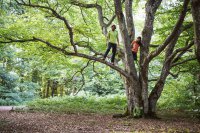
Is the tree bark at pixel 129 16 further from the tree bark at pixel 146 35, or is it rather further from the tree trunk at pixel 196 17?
the tree trunk at pixel 196 17

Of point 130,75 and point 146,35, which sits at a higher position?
point 146,35

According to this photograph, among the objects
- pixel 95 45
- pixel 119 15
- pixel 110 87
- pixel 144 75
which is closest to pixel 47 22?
pixel 95 45

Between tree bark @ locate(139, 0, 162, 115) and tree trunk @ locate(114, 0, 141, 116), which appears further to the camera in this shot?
tree bark @ locate(139, 0, 162, 115)

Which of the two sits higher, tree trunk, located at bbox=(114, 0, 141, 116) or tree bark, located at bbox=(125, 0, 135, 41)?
tree bark, located at bbox=(125, 0, 135, 41)

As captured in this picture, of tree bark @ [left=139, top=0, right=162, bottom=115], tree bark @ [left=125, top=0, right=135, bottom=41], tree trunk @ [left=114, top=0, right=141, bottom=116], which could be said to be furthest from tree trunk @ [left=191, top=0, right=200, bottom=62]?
tree bark @ [left=125, top=0, right=135, bottom=41]

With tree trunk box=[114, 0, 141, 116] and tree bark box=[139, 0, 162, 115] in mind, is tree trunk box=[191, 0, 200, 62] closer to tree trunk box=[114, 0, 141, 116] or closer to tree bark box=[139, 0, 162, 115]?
tree trunk box=[114, 0, 141, 116]

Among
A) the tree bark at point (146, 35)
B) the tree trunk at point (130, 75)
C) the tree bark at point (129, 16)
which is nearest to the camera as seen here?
the tree trunk at point (130, 75)

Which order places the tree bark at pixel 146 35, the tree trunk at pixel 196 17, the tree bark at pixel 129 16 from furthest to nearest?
the tree bark at pixel 129 16 < the tree bark at pixel 146 35 < the tree trunk at pixel 196 17

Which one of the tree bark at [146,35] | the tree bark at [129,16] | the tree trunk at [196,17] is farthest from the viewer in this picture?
the tree bark at [129,16]

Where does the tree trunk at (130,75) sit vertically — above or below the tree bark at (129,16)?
below

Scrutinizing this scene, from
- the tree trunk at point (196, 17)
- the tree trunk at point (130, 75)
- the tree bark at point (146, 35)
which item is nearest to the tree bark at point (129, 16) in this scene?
the tree bark at point (146, 35)

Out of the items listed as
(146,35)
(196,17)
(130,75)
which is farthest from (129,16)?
(196,17)

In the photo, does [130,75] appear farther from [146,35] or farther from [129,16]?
[129,16]

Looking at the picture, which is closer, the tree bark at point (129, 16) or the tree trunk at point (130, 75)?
the tree trunk at point (130, 75)
